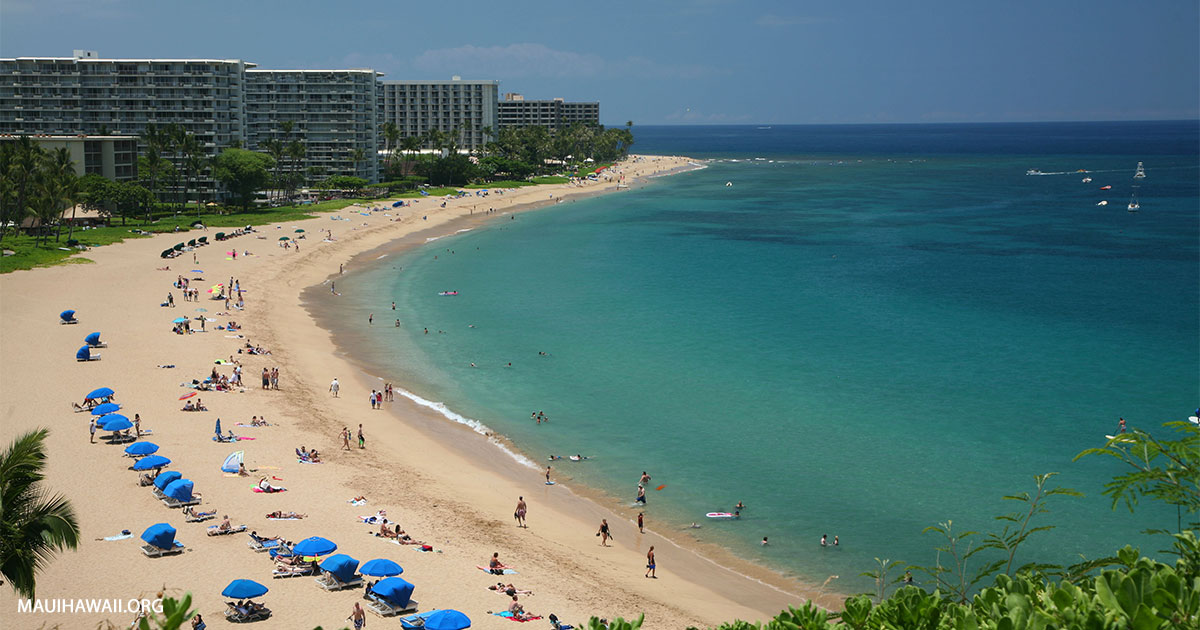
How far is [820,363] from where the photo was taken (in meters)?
51.0

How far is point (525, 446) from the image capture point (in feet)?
127

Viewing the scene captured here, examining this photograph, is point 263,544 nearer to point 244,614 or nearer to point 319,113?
point 244,614

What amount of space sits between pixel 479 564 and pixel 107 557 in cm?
982

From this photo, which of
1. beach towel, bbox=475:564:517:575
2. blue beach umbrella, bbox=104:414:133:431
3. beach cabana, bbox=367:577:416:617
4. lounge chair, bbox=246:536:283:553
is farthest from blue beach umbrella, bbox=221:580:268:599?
blue beach umbrella, bbox=104:414:133:431

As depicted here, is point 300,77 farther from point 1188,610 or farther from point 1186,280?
point 1188,610

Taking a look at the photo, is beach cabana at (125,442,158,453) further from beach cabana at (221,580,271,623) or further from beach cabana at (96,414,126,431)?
beach cabana at (221,580,271,623)

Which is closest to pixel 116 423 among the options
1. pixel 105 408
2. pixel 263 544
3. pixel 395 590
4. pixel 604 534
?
pixel 105 408

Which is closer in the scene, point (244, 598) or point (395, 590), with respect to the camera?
point (244, 598)

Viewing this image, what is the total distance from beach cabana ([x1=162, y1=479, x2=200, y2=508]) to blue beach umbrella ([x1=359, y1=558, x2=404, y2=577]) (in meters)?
7.69

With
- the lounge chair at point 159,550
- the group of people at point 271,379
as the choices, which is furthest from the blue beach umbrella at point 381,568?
the group of people at point 271,379

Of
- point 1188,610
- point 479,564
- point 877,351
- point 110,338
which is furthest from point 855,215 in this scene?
point 1188,610

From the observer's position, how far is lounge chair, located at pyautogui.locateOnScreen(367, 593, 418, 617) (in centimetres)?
2344

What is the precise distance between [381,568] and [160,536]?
20.2ft

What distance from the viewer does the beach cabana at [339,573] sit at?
2442cm
